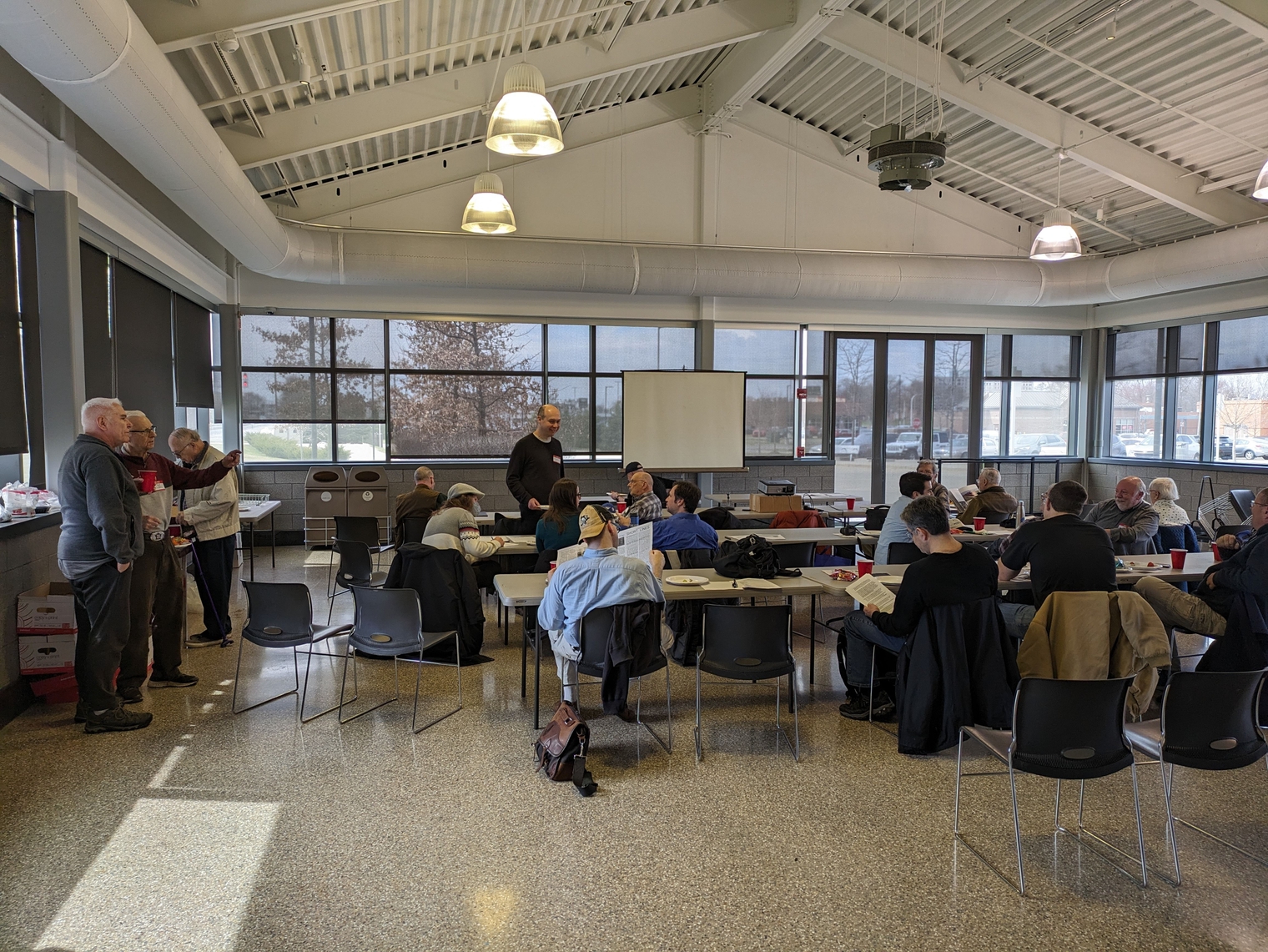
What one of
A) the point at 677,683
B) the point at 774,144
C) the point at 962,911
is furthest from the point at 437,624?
the point at 774,144

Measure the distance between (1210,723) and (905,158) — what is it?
3.82 metres

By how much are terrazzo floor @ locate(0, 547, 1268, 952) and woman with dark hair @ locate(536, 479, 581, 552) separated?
136cm

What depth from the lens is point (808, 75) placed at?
32.6ft

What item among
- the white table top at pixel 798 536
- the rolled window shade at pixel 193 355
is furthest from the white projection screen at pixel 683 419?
the rolled window shade at pixel 193 355

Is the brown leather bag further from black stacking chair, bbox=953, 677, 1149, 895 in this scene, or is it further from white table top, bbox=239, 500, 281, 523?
white table top, bbox=239, 500, 281, 523

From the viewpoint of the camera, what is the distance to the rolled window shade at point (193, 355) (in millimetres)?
8367

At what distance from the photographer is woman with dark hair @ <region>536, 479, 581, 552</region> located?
532 centimetres

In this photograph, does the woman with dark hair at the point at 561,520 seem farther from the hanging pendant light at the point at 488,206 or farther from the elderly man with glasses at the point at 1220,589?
the elderly man with glasses at the point at 1220,589

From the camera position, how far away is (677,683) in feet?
17.2

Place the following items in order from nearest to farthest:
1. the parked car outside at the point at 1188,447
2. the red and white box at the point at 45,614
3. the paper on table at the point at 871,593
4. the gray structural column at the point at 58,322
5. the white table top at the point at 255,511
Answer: the paper on table at the point at 871,593 → the red and white box at the point at 45,614 → the gray structural column at the point at 58,322 → the white table top at the point at 255,511 → the parked car outside at the point at 1188,447

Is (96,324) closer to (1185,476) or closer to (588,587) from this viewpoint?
(588,587)

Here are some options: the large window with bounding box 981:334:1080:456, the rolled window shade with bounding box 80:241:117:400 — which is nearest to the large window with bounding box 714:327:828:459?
the large window with bounding box 981:334:1080:456

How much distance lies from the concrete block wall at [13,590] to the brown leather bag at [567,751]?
284 centimetres

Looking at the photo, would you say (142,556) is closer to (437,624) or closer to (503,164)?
(437,624)
